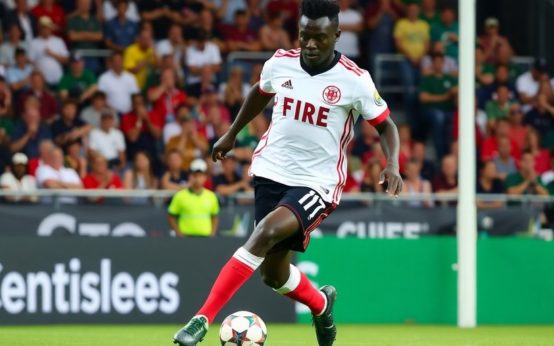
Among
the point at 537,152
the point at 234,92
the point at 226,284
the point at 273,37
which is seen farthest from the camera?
the point at 273,37

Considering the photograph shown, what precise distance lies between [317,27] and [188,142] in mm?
9173

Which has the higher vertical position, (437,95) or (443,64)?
(443,64)

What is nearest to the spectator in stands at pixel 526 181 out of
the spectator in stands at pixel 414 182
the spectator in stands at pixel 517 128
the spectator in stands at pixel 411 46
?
the spectator in stands at pixel 517 128

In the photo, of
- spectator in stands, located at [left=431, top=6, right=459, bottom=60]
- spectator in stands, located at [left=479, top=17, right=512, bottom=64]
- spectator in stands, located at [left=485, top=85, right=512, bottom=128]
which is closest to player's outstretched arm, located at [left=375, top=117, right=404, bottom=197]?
spectator in stands, located at [left=485, top=85, right=512, bottom=128]

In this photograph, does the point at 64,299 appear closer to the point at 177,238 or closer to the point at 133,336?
the point at 177,238

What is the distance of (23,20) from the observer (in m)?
19.1

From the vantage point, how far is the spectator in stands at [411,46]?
68.0 feet

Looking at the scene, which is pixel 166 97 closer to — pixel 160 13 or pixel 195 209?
pixel 160 13

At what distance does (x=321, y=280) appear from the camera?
16203 mm

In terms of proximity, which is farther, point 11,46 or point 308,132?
point 11,46

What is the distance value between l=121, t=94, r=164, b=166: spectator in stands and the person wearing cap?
2.22m

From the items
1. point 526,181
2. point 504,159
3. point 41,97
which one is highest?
point 41,97

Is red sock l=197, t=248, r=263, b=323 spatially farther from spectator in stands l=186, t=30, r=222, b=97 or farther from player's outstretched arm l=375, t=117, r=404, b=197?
spectator in stands l=186, t=30, r=222, b=97

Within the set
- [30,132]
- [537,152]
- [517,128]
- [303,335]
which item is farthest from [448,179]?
[30,132]
